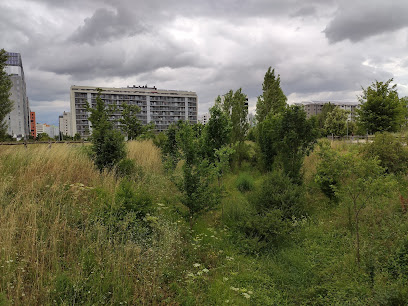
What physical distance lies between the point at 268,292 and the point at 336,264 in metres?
1.34

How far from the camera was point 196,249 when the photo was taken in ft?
15.0

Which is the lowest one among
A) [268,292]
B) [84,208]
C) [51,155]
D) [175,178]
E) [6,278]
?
[268,292]

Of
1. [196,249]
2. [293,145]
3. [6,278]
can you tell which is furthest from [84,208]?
[293,145]

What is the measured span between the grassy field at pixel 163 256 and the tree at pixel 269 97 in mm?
15339

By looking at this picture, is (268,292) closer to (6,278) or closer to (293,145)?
(6,278)

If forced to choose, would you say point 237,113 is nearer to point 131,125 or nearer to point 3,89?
point 131,125

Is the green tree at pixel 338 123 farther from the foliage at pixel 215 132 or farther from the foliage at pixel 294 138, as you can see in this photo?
the foliage at pixel 215 132

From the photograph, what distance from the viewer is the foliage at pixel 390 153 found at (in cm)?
859

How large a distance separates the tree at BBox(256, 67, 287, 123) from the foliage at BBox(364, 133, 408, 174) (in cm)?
1156

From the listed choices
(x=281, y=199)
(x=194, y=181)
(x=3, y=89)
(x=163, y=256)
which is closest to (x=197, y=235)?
(x=194, y=181)

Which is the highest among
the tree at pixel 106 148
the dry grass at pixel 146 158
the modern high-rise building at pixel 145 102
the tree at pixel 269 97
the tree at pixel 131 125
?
the modern high-rise building at pixel 145 102

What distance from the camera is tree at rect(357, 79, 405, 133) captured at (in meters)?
17.8

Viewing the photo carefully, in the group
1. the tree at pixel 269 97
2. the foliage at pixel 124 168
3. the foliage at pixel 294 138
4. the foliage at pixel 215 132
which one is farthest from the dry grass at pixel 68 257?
the tree at pixel 269 97

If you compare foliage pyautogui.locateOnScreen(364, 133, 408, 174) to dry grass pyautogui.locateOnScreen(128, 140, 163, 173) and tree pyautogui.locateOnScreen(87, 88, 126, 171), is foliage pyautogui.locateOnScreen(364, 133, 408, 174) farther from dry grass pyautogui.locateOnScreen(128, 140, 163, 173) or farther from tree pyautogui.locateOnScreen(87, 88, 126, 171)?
tree pyautogui.locateOnScreen(87, 88, 126, 171)
